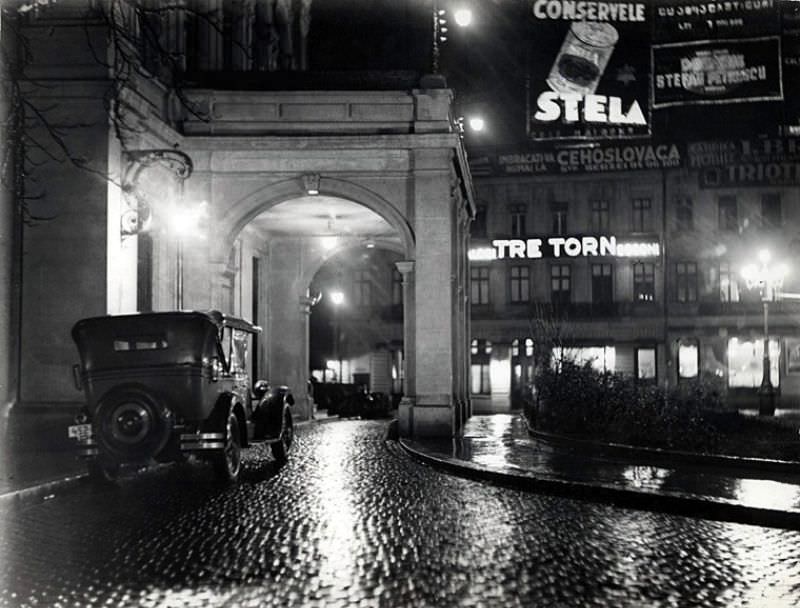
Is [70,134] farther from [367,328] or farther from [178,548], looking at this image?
[367,328]

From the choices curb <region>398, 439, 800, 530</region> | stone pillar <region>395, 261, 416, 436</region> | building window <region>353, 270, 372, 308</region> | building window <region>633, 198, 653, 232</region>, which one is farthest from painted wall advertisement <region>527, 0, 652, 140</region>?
building window <region>353, 270, 372, 308</region>

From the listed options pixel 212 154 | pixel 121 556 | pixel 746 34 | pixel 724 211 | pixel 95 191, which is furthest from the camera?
pixel 724 211

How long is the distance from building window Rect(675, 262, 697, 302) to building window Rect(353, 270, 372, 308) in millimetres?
16062

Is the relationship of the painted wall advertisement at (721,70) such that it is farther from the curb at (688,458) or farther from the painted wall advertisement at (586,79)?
the curb at (688,458)

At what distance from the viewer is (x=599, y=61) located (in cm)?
3344

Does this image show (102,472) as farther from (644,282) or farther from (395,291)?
(644,282)

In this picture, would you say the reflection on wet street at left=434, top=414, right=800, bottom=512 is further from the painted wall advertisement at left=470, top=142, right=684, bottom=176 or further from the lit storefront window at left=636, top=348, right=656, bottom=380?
the lit storefront window at left=636, top=348, right=656, bottom=380

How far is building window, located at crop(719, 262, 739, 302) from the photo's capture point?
166 ft

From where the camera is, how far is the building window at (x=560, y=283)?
51.2 metres

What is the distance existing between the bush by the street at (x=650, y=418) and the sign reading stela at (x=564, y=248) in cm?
2238

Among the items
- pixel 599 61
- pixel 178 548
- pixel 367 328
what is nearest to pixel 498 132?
pixel 599 61

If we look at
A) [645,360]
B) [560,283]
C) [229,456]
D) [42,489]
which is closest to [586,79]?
[560,283]

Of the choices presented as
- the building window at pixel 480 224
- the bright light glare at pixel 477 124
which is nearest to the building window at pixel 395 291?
the building window at pixel 480 224

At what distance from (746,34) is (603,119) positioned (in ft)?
17.7
